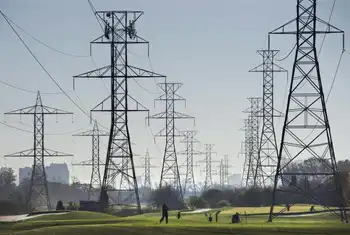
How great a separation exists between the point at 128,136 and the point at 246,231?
35.9m

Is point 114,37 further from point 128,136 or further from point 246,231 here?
point 246,231

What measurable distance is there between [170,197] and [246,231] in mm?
99507

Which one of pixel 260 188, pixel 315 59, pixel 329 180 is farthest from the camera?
pixel 260 188

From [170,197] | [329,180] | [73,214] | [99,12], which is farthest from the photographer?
[170,197]

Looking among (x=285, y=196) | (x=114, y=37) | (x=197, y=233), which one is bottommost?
(x=197, y=233)

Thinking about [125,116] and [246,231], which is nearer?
[246,231]

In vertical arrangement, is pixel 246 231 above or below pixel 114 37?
below

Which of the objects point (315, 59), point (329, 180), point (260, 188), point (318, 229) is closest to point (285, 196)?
point (260, 188)

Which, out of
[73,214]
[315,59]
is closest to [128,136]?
[73,214]

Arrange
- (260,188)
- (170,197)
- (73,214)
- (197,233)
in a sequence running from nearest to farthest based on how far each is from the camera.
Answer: (197,233)
(73,214)
(260,188)
(170,197)

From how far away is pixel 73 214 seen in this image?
82375 mm

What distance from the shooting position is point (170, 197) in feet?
495

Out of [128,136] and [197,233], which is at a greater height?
[128,136]

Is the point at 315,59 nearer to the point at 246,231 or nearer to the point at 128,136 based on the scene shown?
the point at 246,231
